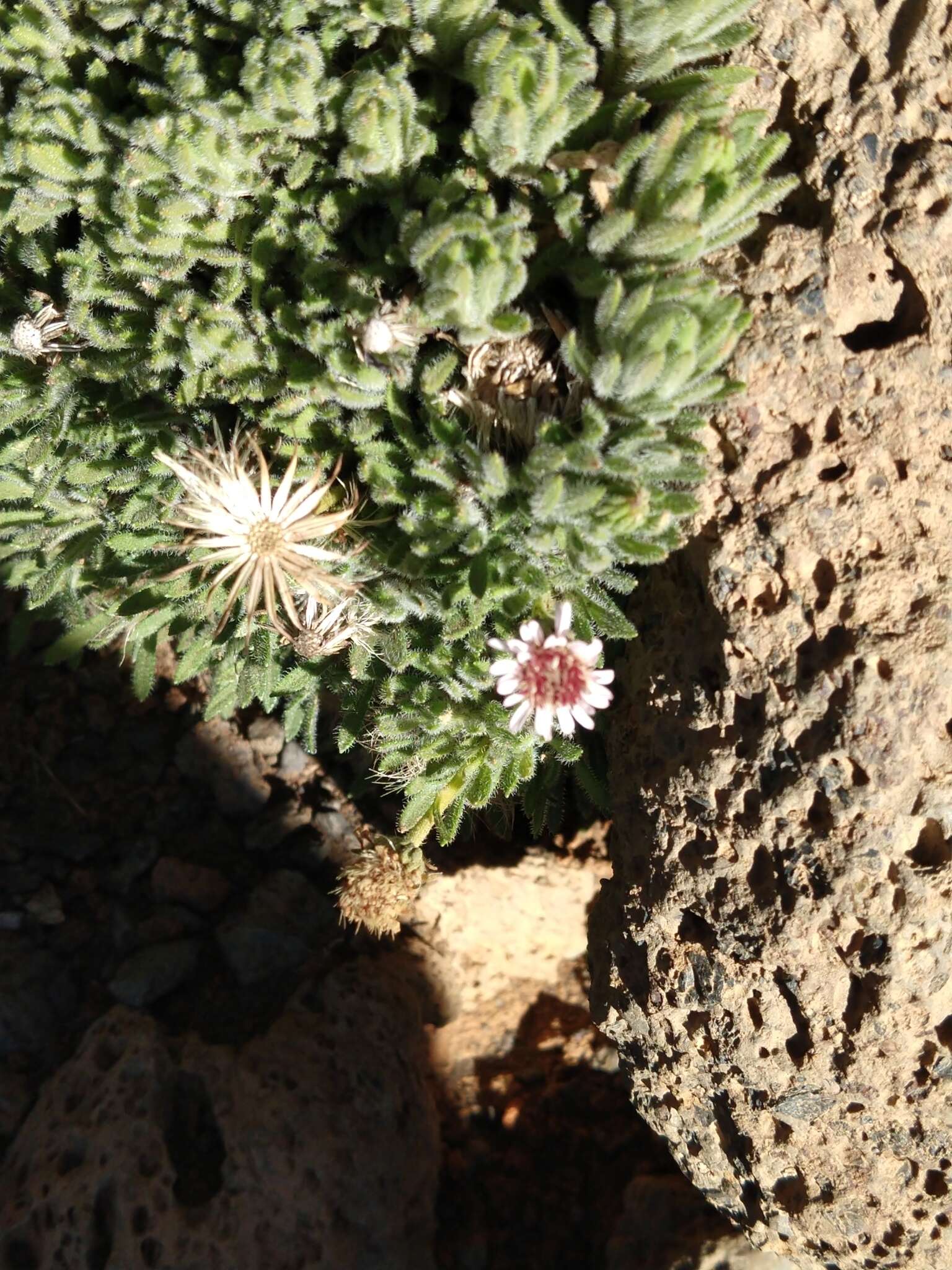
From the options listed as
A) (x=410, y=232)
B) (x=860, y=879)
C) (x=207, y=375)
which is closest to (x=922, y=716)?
(x=860, y=879)

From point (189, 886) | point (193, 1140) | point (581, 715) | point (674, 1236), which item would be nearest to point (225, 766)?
point (189, 886)

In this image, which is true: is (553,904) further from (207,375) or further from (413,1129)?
(207,375)

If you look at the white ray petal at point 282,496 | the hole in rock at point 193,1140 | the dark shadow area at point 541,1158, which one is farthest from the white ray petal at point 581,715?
the dark shadow area at point 541,1158

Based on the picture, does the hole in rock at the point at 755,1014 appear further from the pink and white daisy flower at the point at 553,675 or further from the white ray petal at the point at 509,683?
the white ray petal at the point at 509,683

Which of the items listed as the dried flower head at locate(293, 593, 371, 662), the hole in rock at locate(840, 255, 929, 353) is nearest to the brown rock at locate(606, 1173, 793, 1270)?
the dried flower head at locate(293, 593, 371, 662)

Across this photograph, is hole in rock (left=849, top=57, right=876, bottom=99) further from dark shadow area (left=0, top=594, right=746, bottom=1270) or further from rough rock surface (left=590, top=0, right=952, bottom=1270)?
dark shadow area (left=0, top=594, right=746, bottom=1270)

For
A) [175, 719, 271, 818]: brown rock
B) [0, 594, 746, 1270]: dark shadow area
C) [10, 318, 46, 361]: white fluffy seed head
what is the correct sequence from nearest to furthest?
[10, 318, 46, 361]: white fluffy seed head, [0, 594, 746, 1270]: dark shadow area, [175, 719, 271, 818]: brown rock

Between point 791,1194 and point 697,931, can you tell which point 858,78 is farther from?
point 791,1194
